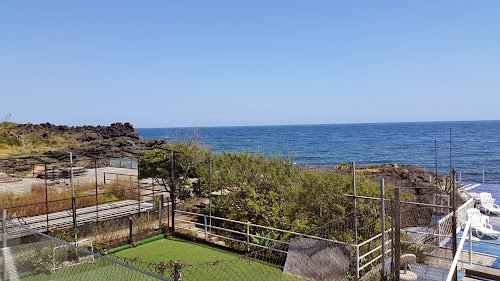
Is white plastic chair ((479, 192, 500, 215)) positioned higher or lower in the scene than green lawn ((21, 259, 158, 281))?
lower

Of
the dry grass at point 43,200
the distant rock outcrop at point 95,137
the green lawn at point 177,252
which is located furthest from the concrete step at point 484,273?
the distant rock outcrop at point 95,137

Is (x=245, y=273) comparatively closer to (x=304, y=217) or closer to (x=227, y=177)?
(x=304, y=217)

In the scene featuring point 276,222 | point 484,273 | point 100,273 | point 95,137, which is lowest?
point 276,222

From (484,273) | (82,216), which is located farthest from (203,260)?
(484,273)

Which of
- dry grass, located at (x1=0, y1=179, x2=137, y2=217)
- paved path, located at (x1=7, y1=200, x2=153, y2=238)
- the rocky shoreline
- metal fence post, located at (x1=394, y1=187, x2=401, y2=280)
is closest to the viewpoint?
metal fence post, located at (x1=394, y1=187, x2=401, y2=280)

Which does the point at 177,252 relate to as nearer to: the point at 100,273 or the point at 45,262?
the point at 100,273

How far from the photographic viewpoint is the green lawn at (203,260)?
911 centimetres

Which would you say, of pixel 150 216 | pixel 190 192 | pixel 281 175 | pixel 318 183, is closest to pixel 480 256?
pixel 318 183

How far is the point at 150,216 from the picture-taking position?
13.8 metres

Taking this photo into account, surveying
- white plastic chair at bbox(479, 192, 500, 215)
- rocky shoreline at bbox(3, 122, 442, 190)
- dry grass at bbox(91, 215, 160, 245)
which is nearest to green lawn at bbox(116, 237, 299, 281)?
dry grass at bbox(91, 215, 160, 245)

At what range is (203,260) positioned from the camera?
418 inches

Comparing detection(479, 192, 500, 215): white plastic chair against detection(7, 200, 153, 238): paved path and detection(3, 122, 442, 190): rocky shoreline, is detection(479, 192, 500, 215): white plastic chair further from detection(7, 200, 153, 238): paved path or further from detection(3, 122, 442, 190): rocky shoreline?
detection(3, 122, 442, 190): rocky shoreline

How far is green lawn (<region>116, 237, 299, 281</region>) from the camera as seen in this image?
29.9 ft

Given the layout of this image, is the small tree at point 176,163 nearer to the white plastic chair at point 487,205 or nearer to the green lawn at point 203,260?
the green lawn at point 203,260
